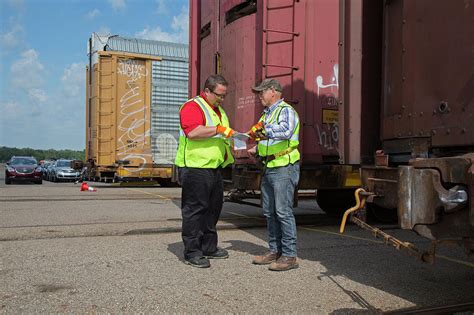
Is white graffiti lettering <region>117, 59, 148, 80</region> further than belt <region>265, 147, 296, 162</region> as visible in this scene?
Yes

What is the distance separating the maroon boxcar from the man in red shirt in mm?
1311

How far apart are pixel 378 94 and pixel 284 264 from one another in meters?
1.83

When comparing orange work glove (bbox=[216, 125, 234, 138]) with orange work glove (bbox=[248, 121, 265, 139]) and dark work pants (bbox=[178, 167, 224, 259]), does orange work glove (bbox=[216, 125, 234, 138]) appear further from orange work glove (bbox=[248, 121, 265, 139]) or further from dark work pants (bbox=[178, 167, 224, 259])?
dark work pants (bbox=[178, 167, 224, 259])

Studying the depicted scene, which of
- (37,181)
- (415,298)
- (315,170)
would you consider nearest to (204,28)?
(315,170)

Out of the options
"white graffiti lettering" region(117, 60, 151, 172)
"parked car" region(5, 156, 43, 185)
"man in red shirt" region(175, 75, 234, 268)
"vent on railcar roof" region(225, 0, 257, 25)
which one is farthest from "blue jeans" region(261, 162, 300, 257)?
"parked car" region(5, 156, 43, 185)

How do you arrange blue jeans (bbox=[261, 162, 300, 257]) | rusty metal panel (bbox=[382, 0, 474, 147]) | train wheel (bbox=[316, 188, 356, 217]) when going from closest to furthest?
1. rusty metal panel (bbox=[382, 0, 474, 147])
2. blue jeans (bbox=[261, 162, 300, 257])
3. train wheel (bbox=[316, 188, 356, 217])

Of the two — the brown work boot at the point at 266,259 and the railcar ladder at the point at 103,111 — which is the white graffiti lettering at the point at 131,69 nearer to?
the railcar ladder at the point at 103,111

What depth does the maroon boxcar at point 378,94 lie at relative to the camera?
2.92 m

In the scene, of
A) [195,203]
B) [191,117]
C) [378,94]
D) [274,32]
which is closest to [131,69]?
[274,32]

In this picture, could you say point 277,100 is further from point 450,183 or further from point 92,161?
point 92,161

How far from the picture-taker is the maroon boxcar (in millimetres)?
2924

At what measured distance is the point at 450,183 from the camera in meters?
2.90

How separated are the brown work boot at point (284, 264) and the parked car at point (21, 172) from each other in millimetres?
21235

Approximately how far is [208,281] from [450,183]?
7.55 ft
